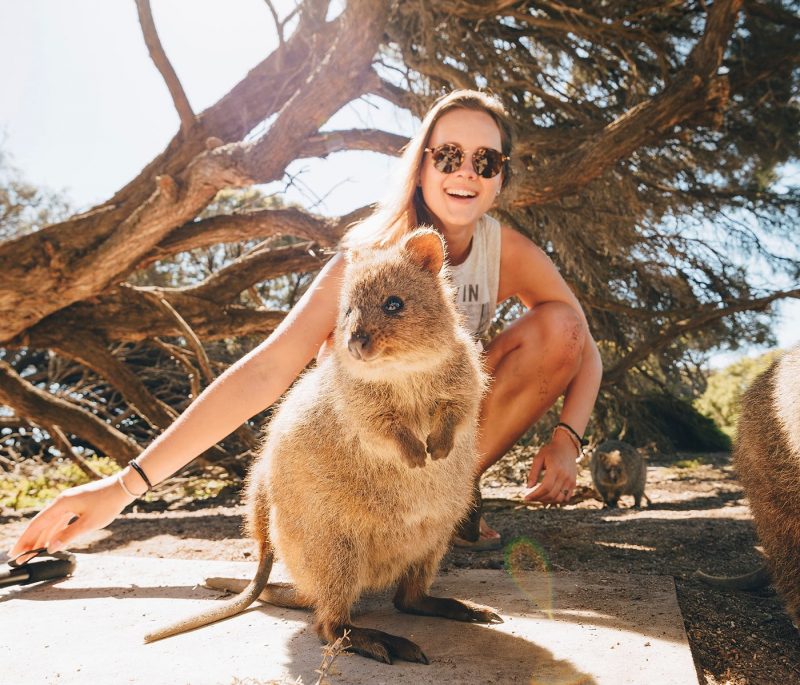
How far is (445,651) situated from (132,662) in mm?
812

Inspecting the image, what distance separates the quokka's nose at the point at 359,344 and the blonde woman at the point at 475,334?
597 mm

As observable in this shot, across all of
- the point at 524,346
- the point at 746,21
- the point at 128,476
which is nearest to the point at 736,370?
the point at 746,21

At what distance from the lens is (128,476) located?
7.48 feet

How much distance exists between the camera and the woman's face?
9.02 feet

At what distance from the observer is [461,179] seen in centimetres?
273

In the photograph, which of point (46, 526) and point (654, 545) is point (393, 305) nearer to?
point (46, 526)

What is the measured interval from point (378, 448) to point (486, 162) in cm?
137

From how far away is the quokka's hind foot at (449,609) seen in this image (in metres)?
2.09

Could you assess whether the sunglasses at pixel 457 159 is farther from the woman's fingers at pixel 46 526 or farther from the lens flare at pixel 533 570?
the woman's fingers at pixel 46 526

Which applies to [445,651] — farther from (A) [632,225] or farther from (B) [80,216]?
(B) [80,216]

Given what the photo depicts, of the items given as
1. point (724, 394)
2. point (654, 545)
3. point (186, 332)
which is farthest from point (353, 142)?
point (724, 394)

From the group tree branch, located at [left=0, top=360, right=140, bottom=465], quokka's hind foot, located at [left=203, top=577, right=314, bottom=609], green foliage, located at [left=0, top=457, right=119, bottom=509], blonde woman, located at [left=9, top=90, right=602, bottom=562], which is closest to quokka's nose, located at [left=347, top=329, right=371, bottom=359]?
blonde woman, located at [left=9, top=90, right=602, bottom=562]

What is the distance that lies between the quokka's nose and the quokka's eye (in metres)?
0.12

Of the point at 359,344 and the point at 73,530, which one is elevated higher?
the point at 359,344
